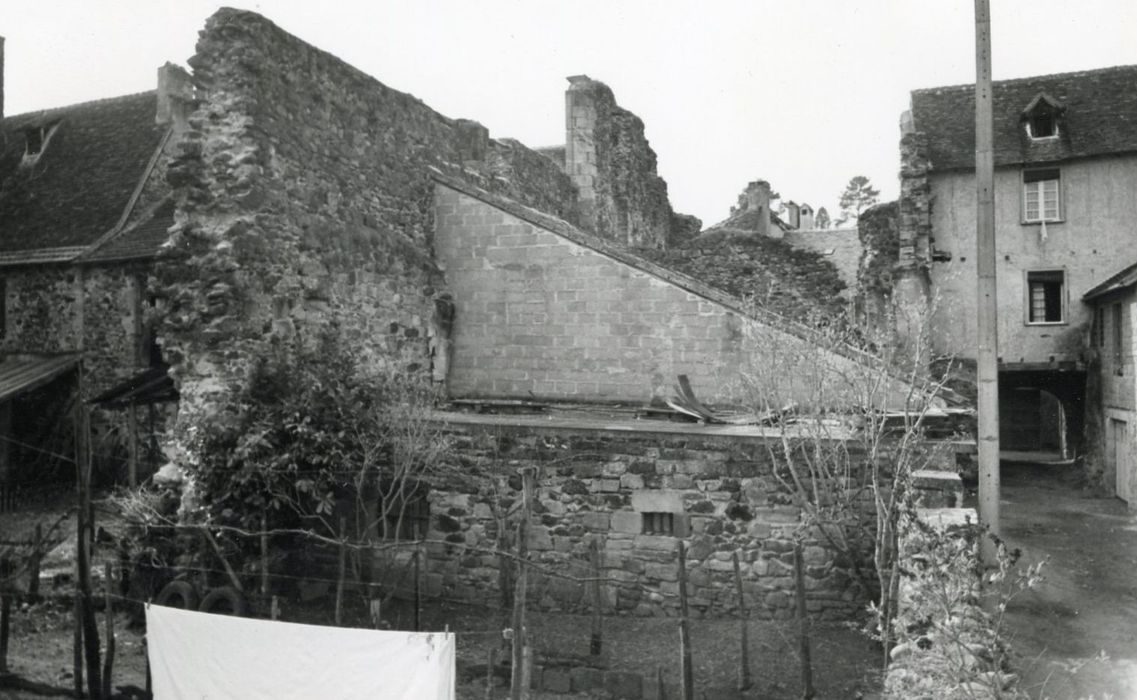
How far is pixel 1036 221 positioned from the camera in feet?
66.2

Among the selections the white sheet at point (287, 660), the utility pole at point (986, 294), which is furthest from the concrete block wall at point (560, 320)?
the white sheet at point (287, 660)

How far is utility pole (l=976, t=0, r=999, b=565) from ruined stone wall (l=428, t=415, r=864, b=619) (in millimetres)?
1676

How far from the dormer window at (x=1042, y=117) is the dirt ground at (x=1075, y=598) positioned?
861cm

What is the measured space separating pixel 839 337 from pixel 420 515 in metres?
5.59

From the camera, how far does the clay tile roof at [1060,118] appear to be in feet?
65.5

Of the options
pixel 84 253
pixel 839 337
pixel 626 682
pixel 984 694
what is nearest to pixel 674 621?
pixel 626 682

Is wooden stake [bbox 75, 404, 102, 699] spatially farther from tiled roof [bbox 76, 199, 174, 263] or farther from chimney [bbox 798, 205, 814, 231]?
chimney [bbox 798, 205, 814, 231]

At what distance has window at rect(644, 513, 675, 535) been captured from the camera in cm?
982

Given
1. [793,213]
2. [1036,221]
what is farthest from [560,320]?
[793,213]

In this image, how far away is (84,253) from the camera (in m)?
18.1

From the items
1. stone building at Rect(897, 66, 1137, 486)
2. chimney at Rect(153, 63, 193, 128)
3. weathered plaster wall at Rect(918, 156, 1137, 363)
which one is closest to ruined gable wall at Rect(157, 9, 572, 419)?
chimney at Rect(153, 63, 193, 128)

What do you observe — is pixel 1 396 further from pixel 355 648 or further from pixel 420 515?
pixel 355 648

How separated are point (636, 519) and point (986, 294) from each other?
4443mm

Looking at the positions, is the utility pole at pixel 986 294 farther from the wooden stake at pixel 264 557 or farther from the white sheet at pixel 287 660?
the wooden stake at pixel 264 557
